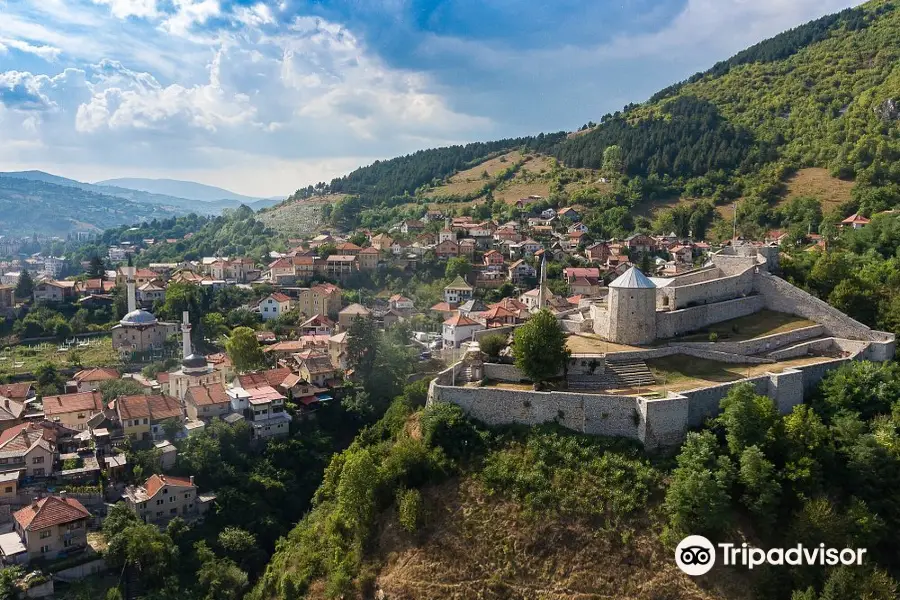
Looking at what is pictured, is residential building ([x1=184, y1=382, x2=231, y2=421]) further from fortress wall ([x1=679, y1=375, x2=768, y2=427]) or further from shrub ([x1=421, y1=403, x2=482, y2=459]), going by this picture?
fortress wall ([x1=679, y1=375, x2=768, y2=427])

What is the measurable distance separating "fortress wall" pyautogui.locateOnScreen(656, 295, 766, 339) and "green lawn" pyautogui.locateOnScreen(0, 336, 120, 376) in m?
32.7

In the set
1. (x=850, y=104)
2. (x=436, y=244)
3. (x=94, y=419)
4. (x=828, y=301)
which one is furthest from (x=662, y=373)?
(x=850, y=104)

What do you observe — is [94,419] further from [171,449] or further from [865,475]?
[865,475]

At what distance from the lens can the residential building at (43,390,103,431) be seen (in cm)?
2941

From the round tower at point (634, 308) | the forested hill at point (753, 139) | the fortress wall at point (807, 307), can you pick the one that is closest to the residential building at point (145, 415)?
the round tower at point (634, 308)

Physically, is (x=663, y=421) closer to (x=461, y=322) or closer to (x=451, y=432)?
(x=451, y=432)

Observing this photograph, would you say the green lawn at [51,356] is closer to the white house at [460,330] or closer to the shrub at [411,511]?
the white house at [460,330]

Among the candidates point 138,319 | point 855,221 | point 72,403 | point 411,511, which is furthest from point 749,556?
point 855,221

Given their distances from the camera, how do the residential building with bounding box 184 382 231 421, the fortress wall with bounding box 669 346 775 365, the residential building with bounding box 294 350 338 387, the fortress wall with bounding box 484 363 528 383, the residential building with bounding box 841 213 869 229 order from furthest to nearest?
the residential building with bounding box 841 213 869 229 → the residential building with bounding box 294 350 338 387 → the residential building with bounding box 184 382 231 421 → the fortress wall with bounding box 484 363 528 383 → the fortress wall with bounding box 669 346 775 365

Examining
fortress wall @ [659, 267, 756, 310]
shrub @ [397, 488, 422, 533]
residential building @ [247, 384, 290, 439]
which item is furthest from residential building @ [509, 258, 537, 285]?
shrub @ [397, 488, 422, 533]

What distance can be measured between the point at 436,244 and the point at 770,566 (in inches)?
1912

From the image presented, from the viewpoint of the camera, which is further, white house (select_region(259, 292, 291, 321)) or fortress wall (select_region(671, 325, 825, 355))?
white house (select_region(259, 292, 291, 321))

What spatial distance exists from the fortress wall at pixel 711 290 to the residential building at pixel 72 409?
26.4 m

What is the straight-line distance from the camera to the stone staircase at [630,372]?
73.6 ft
